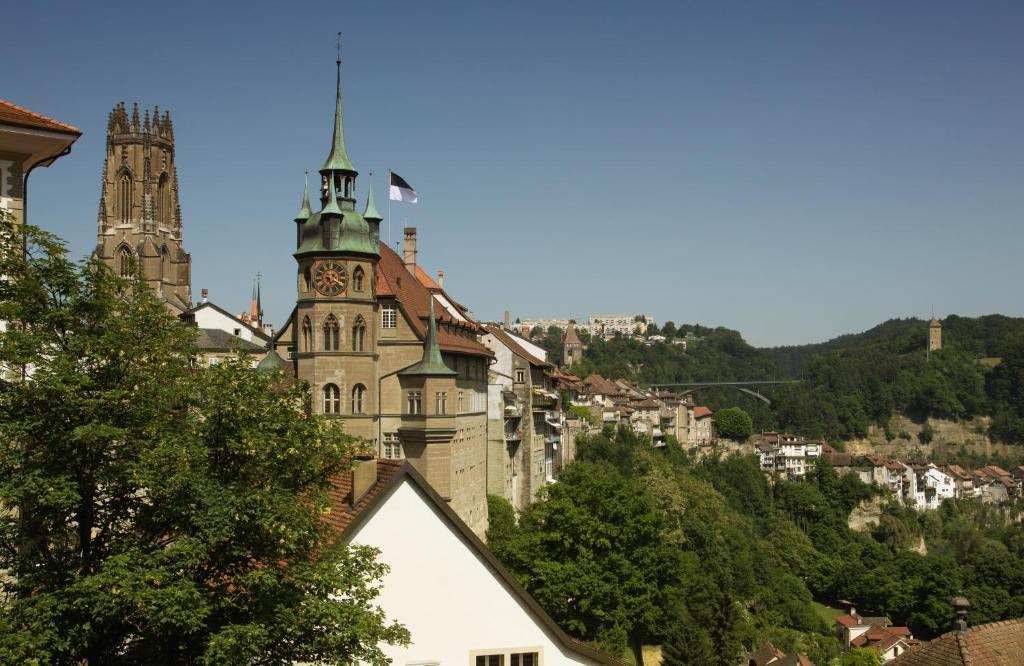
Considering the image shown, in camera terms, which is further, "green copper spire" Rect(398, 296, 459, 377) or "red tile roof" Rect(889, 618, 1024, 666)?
"green copper spire" Rect(398, 296, 459, 377)

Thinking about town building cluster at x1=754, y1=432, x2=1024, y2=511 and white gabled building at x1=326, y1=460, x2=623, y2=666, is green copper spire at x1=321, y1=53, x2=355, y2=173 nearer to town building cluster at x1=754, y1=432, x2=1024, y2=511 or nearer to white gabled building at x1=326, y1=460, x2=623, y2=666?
white gabled building at x1=326, y1=460, x2=623, y2=666

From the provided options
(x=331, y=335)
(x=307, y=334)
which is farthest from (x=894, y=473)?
(x=307, y=334)

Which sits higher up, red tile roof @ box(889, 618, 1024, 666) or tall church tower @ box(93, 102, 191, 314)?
tall church tower @ box(93, 102, 191, 314)

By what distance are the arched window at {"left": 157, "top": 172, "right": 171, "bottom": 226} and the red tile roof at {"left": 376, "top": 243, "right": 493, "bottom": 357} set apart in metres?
Result: 50.5

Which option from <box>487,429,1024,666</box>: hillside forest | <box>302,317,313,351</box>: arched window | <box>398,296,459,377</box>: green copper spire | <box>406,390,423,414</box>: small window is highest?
<box>302,317,313,351</box>: arched window

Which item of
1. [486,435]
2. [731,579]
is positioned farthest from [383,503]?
[731,579]

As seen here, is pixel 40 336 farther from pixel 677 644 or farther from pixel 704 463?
pixel 704 463

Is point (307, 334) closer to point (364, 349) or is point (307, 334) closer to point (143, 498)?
point (364, 349)

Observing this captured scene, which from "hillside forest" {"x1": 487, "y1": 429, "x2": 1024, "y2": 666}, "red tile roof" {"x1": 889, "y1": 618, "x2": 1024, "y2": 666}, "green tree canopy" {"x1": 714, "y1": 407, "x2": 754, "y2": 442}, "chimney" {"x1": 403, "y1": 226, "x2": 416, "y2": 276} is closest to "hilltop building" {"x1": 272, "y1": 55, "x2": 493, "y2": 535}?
"hillside forest" {"x1": 487, "y1": 429, "x2": 1024, "y2": 666}

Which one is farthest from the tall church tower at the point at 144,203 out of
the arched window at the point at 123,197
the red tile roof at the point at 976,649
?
the red tile roof at the point at 976,649

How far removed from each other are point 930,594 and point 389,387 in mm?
79597

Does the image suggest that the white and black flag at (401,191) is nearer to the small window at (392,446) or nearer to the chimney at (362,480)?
the small window at (392,446)

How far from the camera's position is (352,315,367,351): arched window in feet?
150

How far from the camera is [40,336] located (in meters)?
11.9
